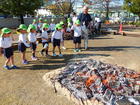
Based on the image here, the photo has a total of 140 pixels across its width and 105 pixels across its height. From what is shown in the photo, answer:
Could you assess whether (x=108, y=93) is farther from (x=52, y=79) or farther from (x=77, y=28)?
(x=77, y=28)

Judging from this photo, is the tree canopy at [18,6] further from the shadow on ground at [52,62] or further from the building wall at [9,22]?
the shadow on ground at [52,62]

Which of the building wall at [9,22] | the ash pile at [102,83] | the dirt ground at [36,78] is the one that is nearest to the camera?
the ash pile at [102,83]

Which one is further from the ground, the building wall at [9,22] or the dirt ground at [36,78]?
the building wall at [9,22]

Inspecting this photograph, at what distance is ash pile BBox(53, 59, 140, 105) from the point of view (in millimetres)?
4137

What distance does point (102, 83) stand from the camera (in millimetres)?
4680

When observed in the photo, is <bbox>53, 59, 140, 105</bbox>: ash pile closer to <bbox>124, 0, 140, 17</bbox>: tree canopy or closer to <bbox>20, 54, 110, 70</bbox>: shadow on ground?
<bbox>20, 54, 110, 70</bbox>: shadow on ground

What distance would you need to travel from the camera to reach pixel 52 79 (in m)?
5.37

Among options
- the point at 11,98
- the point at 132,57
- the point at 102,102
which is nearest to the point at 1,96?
the point at 11,98

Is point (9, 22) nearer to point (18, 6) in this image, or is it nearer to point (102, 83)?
point (18, 6)

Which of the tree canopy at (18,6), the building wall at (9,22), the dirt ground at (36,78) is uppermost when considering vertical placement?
the tree canopy at (18,6)

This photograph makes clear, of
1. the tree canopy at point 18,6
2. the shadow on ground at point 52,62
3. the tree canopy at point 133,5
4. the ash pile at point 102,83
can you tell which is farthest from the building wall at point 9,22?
the ash pile at point 102,83

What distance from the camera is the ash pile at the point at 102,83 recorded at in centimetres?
414

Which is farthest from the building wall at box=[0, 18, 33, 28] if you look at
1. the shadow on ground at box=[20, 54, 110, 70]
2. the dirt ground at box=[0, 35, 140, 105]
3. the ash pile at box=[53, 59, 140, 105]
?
the ash pile at box=[53, 59, 140, 105]

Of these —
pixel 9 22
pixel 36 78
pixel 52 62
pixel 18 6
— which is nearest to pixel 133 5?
pixel 18 6
